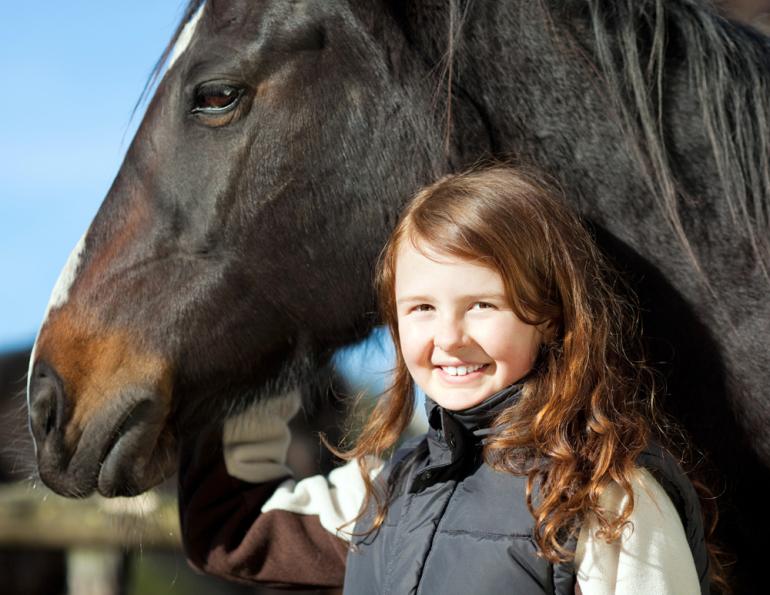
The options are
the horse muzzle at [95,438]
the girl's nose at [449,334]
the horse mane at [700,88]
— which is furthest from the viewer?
the horse muzzle at [95,438]

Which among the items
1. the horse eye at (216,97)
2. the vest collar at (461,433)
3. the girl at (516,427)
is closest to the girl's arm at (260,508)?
the girl at (516,427)

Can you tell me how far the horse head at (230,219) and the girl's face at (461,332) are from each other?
0.38 m

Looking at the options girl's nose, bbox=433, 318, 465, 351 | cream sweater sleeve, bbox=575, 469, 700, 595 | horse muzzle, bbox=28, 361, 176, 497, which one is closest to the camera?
cream sweater sleeve, bbox=575, 469, 700, 595

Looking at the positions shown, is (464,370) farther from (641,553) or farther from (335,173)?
(335,173)

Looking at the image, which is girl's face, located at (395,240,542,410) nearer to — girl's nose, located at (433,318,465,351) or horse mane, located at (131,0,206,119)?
girl's nose, located at (433,318,465,351)

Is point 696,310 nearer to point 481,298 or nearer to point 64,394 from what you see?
point 481,298

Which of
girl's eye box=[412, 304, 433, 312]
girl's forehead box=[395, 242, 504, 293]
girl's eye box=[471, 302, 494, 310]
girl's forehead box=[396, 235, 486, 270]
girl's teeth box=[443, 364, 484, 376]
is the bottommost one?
girl's teeth box=[443, 364, 484, 376]

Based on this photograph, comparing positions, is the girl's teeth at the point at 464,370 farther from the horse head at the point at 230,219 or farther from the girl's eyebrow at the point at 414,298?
the horse head at the point at 230,219

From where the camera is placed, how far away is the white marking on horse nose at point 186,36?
1.76 metres

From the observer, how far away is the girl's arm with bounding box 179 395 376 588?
1.77 metres

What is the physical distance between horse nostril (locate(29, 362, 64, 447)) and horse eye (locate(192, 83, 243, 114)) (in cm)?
58

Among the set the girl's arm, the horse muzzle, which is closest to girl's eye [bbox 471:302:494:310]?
the girl's arm

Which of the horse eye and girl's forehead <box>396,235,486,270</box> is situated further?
the horse eye

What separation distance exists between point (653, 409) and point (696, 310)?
0.77 feet
